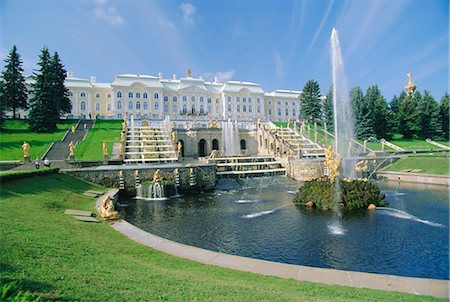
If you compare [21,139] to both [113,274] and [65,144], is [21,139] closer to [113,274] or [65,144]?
[65,144]

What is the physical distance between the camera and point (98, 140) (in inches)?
1401

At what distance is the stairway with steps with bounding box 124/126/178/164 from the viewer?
29.1 meters

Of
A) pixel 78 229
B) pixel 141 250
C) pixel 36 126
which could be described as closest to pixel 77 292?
pixel 141 250

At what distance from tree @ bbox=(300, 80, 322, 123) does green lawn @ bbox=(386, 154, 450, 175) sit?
123 feet

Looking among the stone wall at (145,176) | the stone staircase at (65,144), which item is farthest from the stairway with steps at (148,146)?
the stone staircase at (65,144)

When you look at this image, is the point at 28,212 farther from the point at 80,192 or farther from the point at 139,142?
the point at 139,142

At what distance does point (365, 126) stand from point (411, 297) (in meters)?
53.8

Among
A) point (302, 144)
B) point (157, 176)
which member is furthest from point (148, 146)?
point (302, 144)

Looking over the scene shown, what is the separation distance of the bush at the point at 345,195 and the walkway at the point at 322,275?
9.11 meters

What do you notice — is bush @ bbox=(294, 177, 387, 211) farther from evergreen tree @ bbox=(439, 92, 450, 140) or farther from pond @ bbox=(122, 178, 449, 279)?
evergreen tree @ bbox=(439, 92, 450, 140)

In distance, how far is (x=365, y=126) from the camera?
171 feet

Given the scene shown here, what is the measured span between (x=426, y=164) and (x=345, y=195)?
17.6 metres

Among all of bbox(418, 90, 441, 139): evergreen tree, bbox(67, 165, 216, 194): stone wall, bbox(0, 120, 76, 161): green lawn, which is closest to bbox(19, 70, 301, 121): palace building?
bbox(0, 120, 76, 161): green lawn

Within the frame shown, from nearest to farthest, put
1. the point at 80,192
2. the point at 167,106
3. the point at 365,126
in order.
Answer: the point at 80,192 → the point at 365,126 → the point at 167,106
